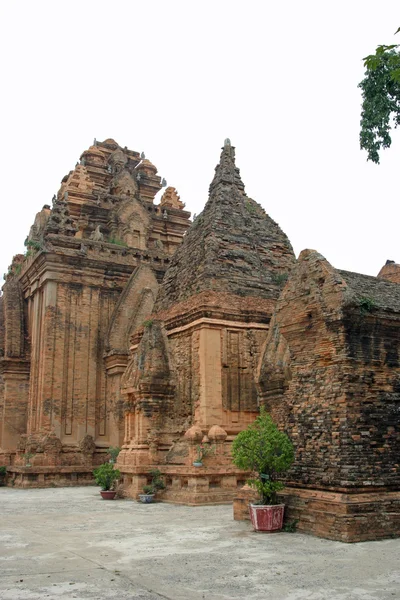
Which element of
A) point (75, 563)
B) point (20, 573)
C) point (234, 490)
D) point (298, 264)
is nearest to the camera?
point (20, 573)

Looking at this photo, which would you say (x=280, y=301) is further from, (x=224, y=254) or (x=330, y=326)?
(x=224, y=254)

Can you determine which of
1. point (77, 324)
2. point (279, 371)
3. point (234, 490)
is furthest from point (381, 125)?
point (77, 324)

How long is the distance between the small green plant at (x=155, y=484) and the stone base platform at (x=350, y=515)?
6991 mm

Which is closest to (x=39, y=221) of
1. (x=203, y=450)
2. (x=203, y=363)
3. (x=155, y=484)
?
(x=203, y=363)

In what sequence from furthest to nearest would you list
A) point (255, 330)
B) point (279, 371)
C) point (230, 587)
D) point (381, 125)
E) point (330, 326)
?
point (255, 330), point (381, 125), point (279, 371), point (330, 326), point (230, 587)

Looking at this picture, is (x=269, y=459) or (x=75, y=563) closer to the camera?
(x=75, y=563)

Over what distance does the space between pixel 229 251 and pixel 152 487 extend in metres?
7.21

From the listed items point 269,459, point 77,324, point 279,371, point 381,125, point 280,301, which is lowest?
point 269,459

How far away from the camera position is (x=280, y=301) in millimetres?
12117

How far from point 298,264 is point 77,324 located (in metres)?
14.9

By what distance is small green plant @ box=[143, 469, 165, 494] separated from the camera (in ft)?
54.4

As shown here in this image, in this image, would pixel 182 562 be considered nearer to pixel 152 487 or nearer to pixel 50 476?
pixel 152 487

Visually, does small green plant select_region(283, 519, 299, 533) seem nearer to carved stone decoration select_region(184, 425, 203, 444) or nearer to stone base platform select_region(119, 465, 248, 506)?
stone base platform select_region(119, 465, 248, 506)

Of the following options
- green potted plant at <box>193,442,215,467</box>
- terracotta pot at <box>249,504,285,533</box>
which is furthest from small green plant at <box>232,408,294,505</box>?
green potted plant at <box>193,442,215,467</box>
